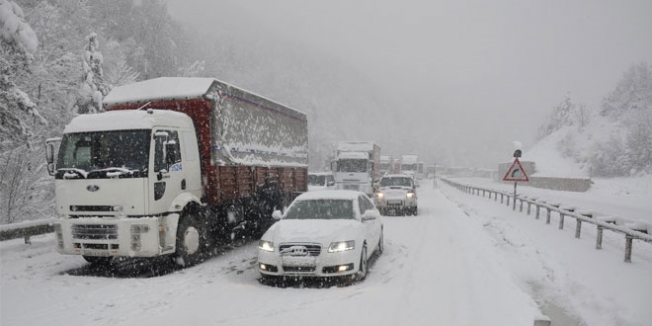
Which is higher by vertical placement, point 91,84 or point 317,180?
point 91,84

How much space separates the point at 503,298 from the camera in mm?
6723

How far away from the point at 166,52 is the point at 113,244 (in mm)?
34595

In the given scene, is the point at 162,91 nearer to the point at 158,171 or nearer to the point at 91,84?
the point at 158,171

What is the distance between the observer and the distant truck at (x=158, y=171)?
27.5 ft

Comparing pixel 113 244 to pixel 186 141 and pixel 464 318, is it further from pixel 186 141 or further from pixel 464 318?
pixel 464 318

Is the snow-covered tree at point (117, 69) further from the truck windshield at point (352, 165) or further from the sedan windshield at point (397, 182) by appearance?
the sedan windshield at point (397, 182)

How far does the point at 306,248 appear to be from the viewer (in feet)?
24.9

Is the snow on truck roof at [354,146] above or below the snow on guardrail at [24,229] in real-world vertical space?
above

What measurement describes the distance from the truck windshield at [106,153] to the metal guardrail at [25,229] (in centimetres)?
281

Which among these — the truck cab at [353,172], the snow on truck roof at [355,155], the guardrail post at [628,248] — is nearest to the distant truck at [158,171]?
the guardrail post at [628,248]

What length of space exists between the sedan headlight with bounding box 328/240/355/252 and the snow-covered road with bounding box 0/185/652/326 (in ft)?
2.15

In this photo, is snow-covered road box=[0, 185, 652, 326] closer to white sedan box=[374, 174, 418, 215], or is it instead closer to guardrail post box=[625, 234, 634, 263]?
guardrail post box=[625, 234, 634, 263]

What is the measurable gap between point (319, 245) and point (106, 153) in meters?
4.41

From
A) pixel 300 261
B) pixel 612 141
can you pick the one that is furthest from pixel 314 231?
pixel 612 141
